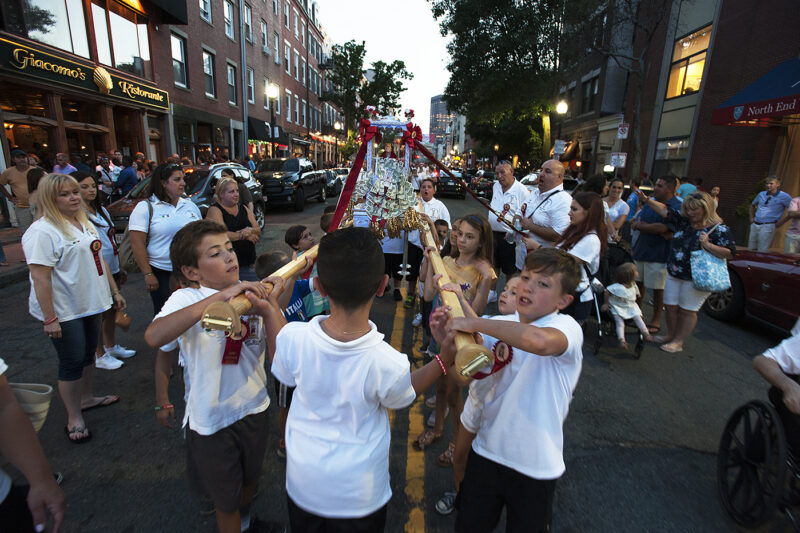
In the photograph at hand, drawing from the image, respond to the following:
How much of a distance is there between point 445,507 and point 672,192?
4939 mm

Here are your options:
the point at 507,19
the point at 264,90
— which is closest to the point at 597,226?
the point at 507,19

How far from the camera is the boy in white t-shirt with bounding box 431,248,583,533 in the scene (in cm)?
163

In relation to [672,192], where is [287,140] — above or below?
above

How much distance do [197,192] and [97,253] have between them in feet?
21.7

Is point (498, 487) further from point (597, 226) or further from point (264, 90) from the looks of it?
point (264, 90)

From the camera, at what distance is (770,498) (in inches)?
81.4

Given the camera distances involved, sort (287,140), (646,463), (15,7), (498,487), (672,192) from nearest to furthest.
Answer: (498,487)
(646,463)
(672,192)
(15,7)
(287,140)

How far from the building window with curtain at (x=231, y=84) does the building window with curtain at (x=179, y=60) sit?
4.14 meters

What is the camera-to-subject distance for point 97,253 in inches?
116

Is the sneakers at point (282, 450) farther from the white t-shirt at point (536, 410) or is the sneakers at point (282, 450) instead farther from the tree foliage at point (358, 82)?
the tree foliage at point (358, 82)

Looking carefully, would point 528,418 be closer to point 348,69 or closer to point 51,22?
point 51,22

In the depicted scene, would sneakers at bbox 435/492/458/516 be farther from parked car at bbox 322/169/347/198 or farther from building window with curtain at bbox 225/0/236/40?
building window with curtain at bbox 225/0/236/40

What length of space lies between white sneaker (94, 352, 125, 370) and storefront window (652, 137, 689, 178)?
56.8 ft

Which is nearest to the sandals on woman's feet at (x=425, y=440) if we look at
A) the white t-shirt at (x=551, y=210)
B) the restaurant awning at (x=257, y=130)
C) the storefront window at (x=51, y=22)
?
the white t-shirt at (x=551, y=210)
